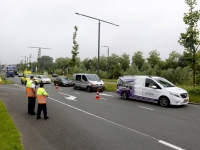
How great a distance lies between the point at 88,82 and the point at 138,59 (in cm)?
6135

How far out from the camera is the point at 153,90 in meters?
12.1

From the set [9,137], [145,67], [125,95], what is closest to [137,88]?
[125,95]

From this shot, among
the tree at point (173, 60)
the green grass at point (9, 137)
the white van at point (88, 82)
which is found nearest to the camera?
the green grass at point (9, 137)

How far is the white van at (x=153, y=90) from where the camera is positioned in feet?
36.2

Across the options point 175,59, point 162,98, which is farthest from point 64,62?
point 162,98

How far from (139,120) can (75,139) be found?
338 cm

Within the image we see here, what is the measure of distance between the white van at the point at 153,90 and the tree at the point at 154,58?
63287 millimetres

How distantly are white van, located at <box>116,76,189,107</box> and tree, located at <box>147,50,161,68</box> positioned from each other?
6329 cm

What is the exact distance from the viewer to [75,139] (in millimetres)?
5793

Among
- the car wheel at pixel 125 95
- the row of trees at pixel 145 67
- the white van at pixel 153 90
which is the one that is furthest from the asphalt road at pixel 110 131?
the row of trees at pixel 145 67

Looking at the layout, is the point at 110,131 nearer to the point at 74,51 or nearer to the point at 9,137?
the point at 9,137

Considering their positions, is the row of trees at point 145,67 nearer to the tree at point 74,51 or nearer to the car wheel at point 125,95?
the tree at point 74,51

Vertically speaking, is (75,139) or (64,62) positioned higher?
(64,62)

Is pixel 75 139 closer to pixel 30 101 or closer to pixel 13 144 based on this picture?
pixel 13 144
